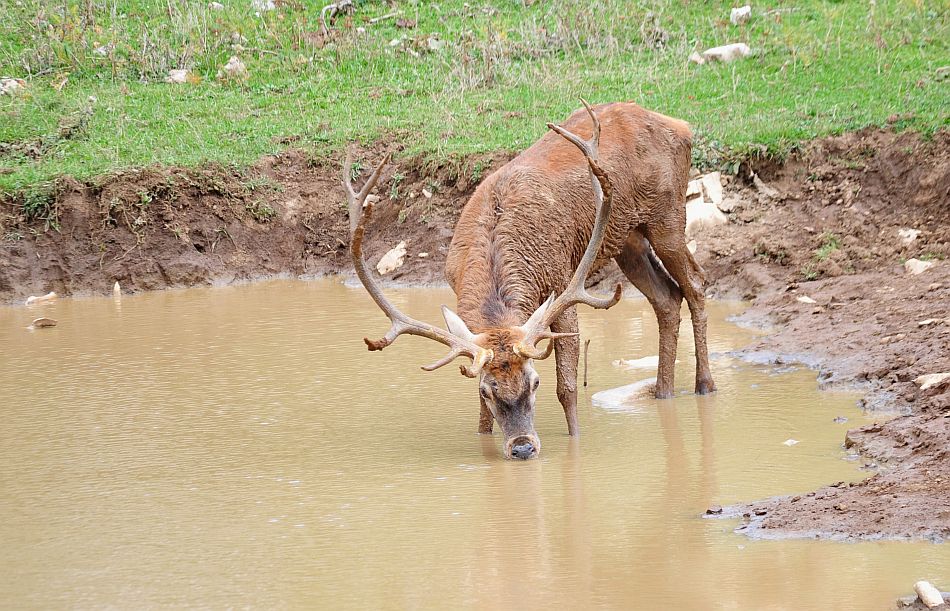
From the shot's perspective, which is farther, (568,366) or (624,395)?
(624,395)

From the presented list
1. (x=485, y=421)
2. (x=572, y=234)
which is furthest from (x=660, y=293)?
(x=485, y=421)

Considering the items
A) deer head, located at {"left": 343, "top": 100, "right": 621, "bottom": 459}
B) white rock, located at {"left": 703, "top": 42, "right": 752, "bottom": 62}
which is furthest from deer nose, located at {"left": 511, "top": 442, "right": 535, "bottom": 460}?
white rock, located at {"left": 703, "top": 42, "right": 752, "bottom": 62}

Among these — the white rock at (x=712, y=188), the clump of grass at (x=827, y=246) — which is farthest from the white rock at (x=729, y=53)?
the clump of grass at (x=827, y=246)

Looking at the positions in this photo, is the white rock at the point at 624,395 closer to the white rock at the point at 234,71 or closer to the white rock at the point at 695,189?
the white rock at the point at 695,189

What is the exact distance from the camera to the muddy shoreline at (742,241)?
29.9ft

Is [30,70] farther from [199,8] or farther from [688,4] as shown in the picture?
[688,4]

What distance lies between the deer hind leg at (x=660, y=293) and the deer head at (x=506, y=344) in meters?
1.73

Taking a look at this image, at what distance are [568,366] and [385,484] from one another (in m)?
1.66

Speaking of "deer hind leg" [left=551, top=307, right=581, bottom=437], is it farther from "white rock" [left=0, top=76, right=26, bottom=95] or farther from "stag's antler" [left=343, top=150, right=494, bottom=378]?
"white rock" [left=0, top=76, right=26, bottom=95]

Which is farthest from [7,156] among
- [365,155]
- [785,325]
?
[785,325]

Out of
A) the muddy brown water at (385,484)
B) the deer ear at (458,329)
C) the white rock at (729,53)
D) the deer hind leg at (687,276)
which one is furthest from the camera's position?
the white rock at (729,53)

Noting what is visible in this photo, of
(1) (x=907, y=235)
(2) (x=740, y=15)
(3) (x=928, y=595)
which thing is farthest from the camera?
(2) (x=740, y=15)

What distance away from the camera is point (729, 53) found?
1661 cm

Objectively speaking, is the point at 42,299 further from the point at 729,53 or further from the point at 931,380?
the point at 931,380
